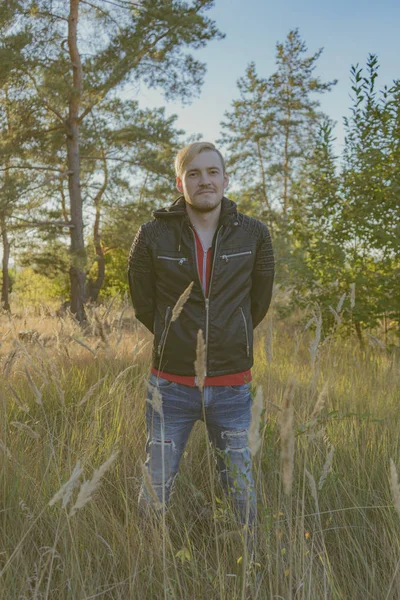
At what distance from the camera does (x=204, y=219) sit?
2287mm

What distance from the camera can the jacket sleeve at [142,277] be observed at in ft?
7.59

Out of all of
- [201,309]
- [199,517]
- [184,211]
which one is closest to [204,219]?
[184,211]

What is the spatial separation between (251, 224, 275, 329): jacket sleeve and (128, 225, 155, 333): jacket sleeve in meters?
0.50

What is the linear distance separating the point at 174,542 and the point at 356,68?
5285 millimetres

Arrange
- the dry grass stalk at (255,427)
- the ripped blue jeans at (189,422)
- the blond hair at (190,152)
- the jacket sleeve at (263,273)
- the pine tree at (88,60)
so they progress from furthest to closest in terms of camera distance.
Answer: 1. the pine tree at (88,60)
2. the jacket sleeve at (263,273)
3. the blond hair at (190,152)
4. the ripped blue jeans at (189,422)
5. the dry grass stalk at (255,427)

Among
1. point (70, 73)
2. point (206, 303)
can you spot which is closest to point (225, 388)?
point (206, 303)

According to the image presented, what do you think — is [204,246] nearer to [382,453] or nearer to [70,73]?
[382,453]

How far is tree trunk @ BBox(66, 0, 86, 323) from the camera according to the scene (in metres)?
12.6

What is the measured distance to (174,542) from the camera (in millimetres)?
2107

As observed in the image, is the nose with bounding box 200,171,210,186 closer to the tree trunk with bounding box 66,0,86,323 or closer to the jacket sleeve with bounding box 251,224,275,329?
the jacket sleeve with bounding box 251,224,275,329

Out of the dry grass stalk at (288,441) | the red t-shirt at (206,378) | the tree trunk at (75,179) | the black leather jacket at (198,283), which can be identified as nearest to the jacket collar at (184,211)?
the black leather jacket at (198,283)

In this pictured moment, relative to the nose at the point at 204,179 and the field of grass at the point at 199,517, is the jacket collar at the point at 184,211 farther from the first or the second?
the field of grass at the point at 199,517

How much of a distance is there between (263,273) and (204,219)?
0.38m

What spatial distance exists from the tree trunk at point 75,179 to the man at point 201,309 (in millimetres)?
10254
